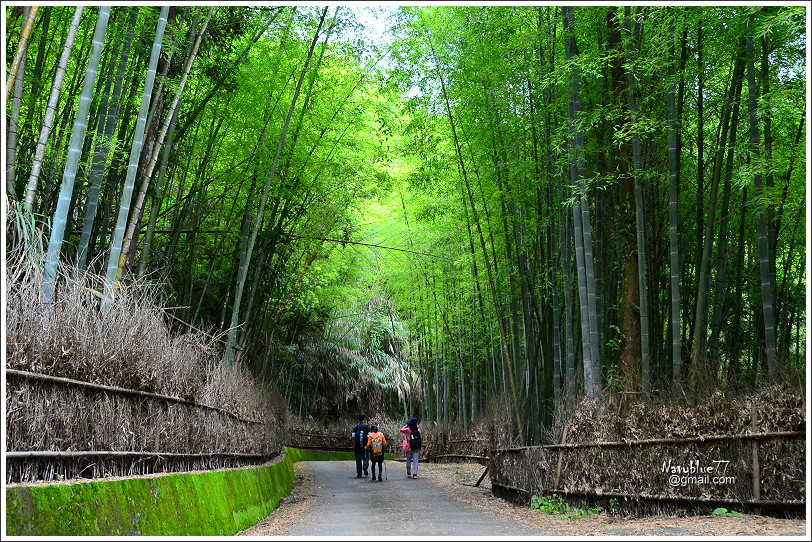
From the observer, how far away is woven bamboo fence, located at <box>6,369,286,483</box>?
3.46 metres

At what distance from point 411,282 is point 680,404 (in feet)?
31.9

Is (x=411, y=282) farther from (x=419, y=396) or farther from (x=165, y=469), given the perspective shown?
(x=165, y=469)

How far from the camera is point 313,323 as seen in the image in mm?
15453

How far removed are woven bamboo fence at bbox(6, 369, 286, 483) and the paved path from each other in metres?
1.10

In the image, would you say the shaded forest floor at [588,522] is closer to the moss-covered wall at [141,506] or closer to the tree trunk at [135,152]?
the moss-covered wall at [141,506]

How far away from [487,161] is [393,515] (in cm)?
416

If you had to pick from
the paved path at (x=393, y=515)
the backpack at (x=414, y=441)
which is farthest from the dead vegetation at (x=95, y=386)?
the backpack at (x=414, y=441)

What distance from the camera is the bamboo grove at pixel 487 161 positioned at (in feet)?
18.3

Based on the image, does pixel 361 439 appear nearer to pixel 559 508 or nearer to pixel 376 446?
pixel 376 446

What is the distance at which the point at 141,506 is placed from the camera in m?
4.18

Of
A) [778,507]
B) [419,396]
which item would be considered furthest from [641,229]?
[419,396]

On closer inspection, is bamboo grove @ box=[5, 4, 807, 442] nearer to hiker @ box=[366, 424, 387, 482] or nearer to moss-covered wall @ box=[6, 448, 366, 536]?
moss-covered wall @ box=[6, 448, 366, 536]

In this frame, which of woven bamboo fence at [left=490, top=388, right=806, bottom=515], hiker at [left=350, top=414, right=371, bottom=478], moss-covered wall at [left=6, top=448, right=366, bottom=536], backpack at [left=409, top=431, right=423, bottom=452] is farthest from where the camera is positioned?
backpack at [left=409, top=431, right=423, bottom=452]

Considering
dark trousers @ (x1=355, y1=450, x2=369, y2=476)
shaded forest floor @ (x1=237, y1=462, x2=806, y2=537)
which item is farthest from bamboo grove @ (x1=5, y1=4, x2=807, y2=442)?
dark trousers @ (x1=355, y1=450, x2=369, y2=476)
